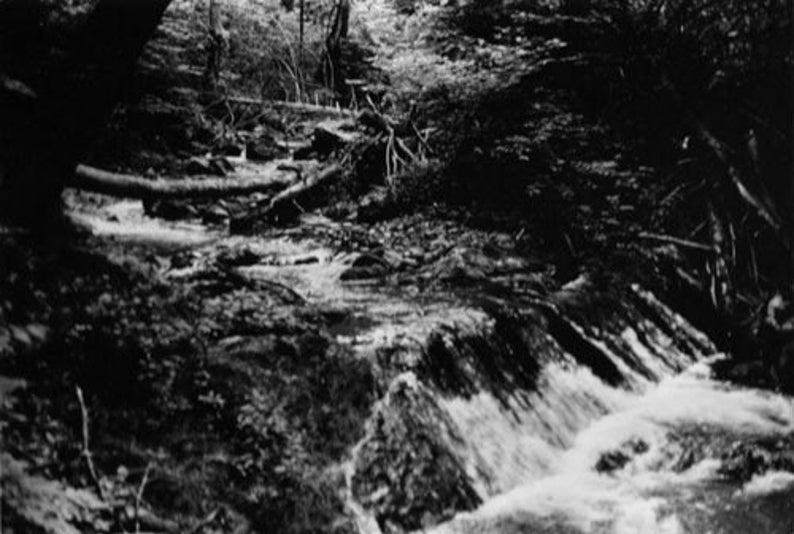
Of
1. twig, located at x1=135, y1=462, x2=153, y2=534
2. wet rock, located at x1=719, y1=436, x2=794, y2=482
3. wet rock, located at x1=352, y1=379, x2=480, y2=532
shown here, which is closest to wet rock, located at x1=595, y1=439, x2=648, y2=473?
wet rock, located at x1=719, y1=436, x2=794, y2=482

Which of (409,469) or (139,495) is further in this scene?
(409,469)

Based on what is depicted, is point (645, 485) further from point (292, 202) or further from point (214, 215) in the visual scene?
point (214, 215)

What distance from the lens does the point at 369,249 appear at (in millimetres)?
5570

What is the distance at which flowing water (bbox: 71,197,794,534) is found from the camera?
313 cm

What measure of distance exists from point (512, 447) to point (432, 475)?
0.52m

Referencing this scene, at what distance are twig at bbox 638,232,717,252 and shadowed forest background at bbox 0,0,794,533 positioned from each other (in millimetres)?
33

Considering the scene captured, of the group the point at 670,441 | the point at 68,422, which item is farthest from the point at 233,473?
the point at 670,441

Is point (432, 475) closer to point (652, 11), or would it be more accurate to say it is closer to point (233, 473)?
point (233, 473)

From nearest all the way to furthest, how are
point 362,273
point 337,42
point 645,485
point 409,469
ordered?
point 409,469, point 645,485, point 362,273, point 337,42

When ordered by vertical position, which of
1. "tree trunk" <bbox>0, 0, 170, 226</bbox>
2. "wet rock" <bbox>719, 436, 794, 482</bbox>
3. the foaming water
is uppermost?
"tree trunk" <bbox>0, 0, 170, 226</bbox>

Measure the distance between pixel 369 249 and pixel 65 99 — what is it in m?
2.73

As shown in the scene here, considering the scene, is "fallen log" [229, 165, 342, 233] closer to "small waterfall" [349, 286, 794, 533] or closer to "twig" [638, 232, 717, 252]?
"small waterfall" [349, 286, 794, 533]

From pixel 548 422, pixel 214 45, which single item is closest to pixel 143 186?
pixel 548 422

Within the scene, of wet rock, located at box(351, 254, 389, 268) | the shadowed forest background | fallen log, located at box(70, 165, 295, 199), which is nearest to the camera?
the shadowed forest background
